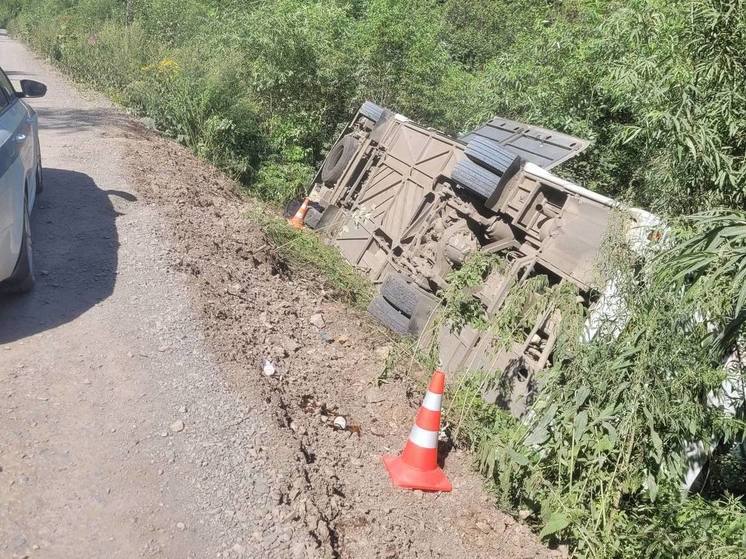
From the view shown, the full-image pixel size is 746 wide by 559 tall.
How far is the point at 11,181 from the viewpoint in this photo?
4820 millimetres

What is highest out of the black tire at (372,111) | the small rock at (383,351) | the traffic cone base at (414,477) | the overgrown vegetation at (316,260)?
the black tire at (372,111)

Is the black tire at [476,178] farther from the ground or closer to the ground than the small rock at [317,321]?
farther from the ground

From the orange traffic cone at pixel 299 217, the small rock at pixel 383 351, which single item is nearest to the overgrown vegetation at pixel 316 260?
the small rock at pixel 383 351

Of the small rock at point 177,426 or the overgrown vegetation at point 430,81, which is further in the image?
the overgrown vegetation at point 430,81

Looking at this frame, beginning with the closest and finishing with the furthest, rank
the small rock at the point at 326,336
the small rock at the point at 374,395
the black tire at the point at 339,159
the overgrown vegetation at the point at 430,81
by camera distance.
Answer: the overgrown vegetation at the point at 430,81, the small rock at the point at 374,395, the small rock at the point at 326,336, the black tire at the point at 339,159

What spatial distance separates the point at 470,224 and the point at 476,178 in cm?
51

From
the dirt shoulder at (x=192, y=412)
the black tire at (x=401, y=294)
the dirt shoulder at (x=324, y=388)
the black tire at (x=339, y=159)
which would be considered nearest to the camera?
the dirt shoulder at (x=192, y=412)

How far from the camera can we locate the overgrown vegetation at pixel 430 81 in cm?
462

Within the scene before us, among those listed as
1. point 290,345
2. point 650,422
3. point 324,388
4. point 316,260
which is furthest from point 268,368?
point 316,260

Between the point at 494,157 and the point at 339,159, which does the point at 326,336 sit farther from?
the point at 339,159

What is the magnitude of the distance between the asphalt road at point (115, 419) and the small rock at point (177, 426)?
0.5 inches

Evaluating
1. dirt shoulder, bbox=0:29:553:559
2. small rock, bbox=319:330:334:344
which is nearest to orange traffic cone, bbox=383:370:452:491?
dirt shoulder, bbox=0:29:553:559

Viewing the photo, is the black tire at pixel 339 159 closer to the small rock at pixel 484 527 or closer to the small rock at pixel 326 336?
the small rock at pixel 326 336

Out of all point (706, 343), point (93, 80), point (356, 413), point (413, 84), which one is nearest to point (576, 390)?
point (706, 343)
